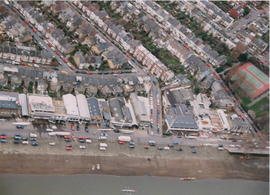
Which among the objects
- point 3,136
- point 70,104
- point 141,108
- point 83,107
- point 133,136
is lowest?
point 133,136

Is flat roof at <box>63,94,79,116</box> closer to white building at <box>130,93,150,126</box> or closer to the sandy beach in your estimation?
the sandy beach

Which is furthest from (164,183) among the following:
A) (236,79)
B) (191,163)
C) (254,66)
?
(254,66)

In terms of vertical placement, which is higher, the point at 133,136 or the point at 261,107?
the point at 261,107

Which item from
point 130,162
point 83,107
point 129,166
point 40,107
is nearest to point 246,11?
point 83,107

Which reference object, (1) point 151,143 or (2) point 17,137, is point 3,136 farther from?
(1) point 151,143

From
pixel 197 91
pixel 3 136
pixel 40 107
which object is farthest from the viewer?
pixel 197 91

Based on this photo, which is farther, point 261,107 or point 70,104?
point 261,107

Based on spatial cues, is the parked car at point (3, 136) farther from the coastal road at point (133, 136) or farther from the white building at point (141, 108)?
the white building at point (141, 108)

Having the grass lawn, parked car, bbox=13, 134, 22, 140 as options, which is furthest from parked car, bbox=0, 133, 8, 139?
the grass lawn
